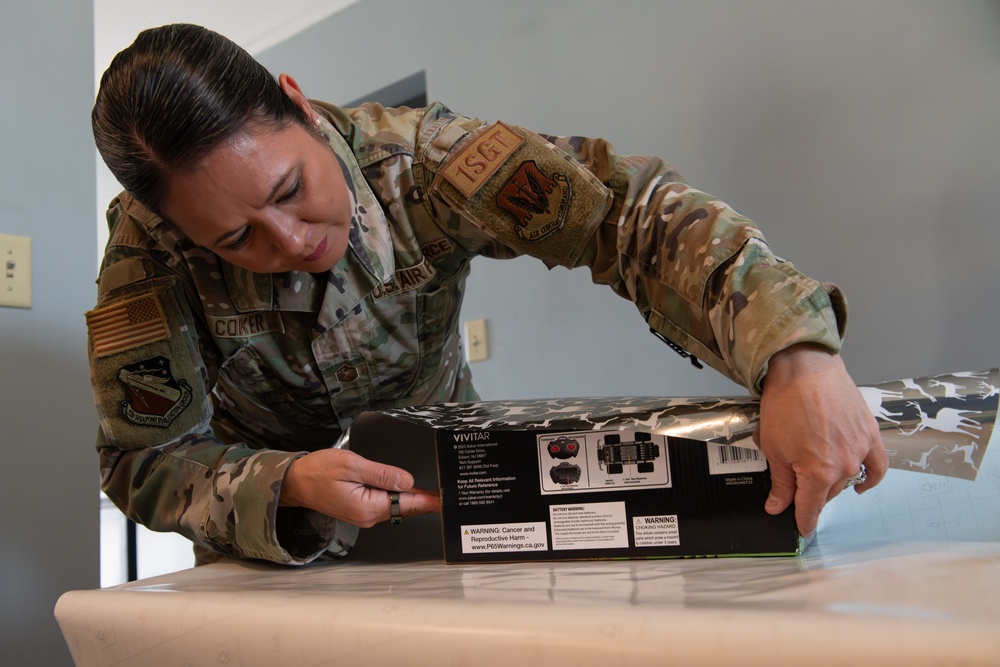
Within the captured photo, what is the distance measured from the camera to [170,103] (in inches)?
26.3

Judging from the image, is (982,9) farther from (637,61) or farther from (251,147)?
(251,147)

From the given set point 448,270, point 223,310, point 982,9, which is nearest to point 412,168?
point 448,270

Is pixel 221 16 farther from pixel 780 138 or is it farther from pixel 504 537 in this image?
pixel 504 537

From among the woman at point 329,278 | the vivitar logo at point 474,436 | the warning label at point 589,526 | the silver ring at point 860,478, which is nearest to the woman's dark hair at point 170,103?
the woman at point 329,278

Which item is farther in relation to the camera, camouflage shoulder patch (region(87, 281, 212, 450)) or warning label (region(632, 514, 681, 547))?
camouflage shoulder patch (region(87, 281, 212, 450))

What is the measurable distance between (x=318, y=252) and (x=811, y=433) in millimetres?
480

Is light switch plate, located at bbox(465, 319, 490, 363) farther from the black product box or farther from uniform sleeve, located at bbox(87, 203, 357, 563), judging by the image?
the black product box

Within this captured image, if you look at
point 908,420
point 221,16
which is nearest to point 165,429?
point 908,420

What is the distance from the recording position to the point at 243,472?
74 cm

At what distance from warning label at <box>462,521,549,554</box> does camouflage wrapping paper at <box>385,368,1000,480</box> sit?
3.3 inches

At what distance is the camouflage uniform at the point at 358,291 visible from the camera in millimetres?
699

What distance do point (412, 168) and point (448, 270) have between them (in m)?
0.13

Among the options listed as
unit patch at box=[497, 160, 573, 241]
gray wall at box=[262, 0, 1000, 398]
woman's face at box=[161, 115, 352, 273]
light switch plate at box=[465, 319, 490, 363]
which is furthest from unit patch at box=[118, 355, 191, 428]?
light switch plate at box=[465, 319, 490, 363]

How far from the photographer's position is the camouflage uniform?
0.70m
